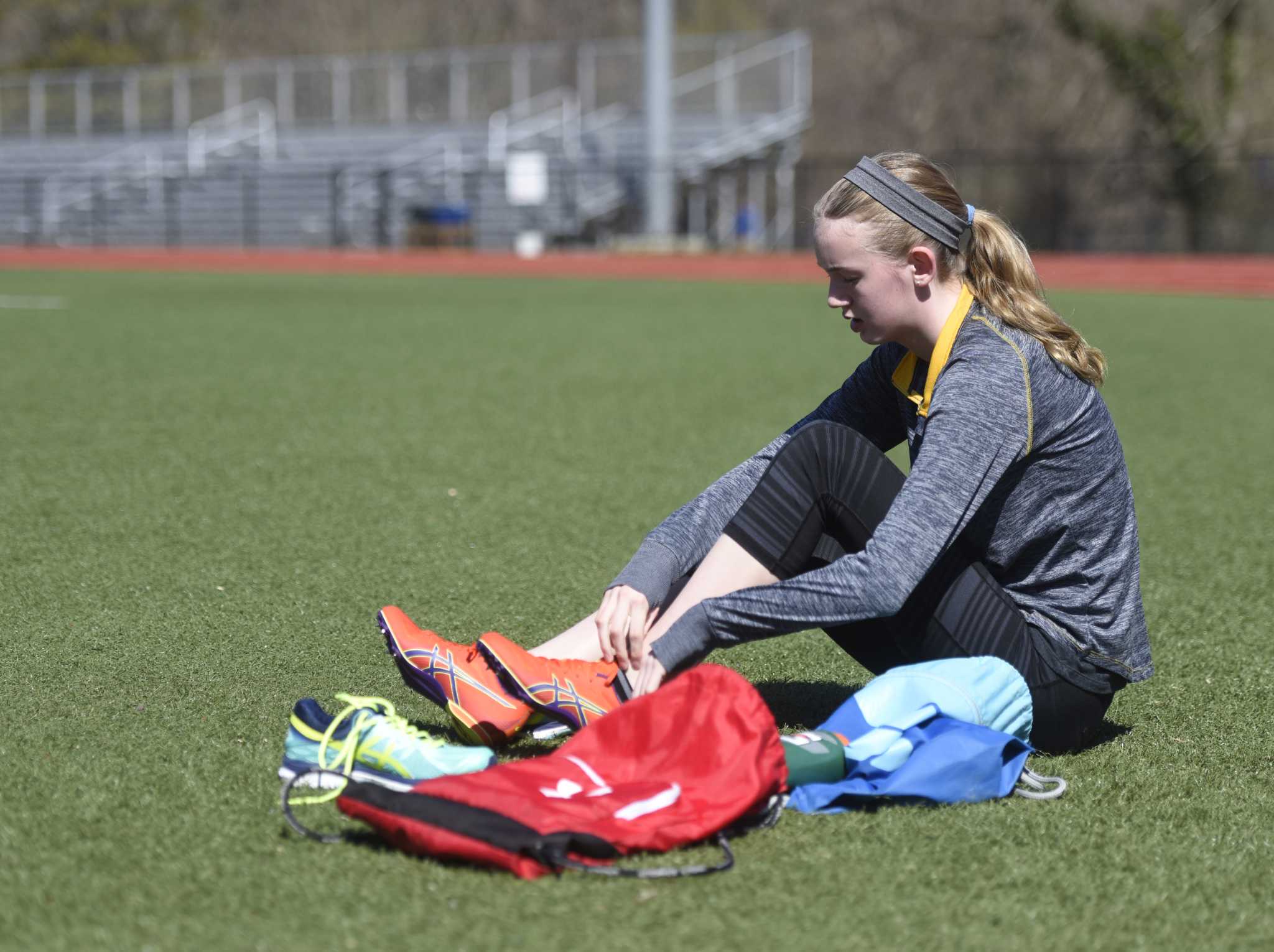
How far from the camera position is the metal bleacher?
29562 millimetres

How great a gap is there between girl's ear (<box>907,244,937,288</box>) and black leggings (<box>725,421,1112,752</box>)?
0.30m

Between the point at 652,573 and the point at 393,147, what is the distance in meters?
31.1

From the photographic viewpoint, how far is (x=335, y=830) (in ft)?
8.47

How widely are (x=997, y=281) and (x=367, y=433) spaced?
16.9 ft

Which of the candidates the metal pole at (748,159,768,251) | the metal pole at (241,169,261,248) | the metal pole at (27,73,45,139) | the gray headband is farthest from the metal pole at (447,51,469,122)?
the gray headband

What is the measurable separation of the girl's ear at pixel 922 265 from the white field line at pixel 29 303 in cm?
1407

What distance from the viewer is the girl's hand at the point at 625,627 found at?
111 inches

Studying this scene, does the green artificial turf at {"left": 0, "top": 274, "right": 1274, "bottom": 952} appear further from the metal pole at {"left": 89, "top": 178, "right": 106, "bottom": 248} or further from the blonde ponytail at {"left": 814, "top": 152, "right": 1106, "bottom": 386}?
the metal pole at {"left": 89, "top": 178, "right": 106, "bottom": 248}

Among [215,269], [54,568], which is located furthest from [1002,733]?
[215,269]

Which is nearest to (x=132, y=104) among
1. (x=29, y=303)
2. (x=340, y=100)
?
(x=340, y=100)

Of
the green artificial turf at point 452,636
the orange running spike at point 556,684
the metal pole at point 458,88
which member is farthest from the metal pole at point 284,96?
the orange running spike at point 556,684

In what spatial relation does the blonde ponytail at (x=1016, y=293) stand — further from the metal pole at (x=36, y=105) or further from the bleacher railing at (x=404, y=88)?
the metal pole at (x=36, y=105)

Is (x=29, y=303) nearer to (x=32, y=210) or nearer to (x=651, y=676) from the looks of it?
(x=651, y=676)

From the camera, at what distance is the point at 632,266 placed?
24656 millimetres
